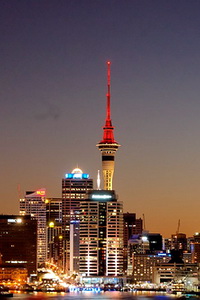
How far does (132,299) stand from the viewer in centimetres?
19612

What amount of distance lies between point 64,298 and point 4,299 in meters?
10.8

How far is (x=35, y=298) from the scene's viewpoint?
19838 cm

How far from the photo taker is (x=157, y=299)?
197m

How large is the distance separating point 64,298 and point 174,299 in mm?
19774

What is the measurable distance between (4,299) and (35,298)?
573cm

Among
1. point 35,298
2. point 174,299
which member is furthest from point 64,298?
point 174,299

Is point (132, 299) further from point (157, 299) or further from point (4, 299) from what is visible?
point (4, 299)

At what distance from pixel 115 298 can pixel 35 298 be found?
14343mm

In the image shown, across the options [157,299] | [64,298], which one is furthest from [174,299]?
[64,298]

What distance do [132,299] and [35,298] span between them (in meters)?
17.4

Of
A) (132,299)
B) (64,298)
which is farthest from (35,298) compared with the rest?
(132,299)

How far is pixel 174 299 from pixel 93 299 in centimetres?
1519

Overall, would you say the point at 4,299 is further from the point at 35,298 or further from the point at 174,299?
the point at 174,299

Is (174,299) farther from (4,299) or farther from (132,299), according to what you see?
(4,299)
